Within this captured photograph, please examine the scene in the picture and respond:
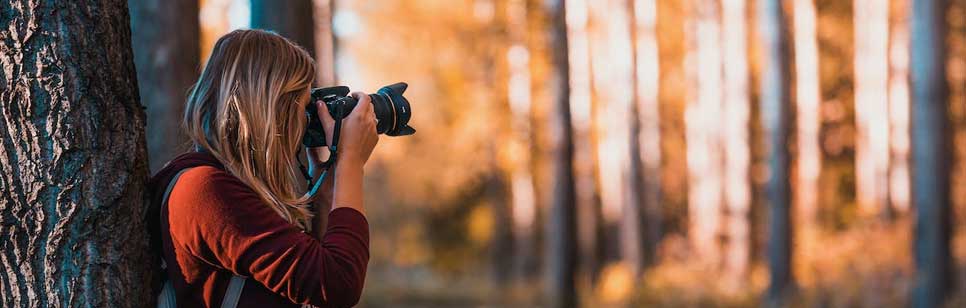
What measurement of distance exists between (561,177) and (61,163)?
38.6 feet

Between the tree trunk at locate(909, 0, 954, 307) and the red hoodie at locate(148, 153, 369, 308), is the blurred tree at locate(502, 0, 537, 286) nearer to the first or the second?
the tree trunk at locate(909, 0, 954, 307)

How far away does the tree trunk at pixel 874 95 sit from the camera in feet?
86.6

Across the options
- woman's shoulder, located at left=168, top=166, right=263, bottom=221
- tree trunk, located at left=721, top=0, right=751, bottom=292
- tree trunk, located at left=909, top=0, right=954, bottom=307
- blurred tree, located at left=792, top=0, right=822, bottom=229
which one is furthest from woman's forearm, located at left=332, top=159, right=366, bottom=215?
blurred tree, located at left=792, top=0, right=822, bottom=229

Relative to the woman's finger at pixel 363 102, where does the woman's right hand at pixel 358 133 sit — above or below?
below

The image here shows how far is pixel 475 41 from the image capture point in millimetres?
26453

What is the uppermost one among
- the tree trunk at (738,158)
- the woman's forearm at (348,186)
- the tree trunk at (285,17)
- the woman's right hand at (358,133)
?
the tree trunk at (285,17)

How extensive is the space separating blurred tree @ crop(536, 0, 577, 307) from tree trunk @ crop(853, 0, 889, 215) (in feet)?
42.7

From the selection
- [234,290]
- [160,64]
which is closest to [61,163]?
[234,290]

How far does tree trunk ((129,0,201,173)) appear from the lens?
24.3ft

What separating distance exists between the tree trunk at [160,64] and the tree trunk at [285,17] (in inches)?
55.2

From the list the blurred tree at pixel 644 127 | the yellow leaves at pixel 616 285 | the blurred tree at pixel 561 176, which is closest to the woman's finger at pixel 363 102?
the blurred tree at pixel 561 176

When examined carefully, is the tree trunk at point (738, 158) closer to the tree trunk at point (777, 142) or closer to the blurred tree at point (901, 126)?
the blurred tree at point (901, 126)

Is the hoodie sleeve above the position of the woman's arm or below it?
below

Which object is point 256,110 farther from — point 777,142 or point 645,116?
point 645,116
